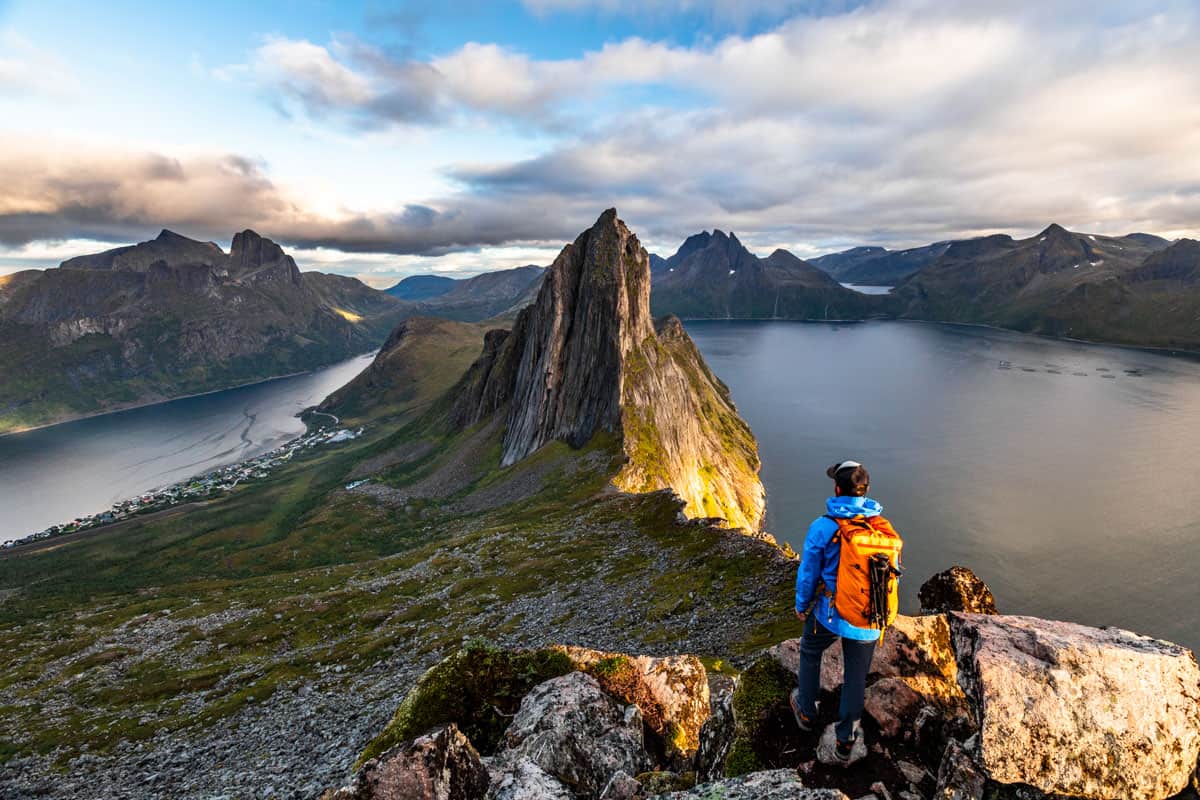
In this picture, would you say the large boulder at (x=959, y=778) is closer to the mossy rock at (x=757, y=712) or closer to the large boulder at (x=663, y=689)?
the mossy rock at (x=757, y=712)

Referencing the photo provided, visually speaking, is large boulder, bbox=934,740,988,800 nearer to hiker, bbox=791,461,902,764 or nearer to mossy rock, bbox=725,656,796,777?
hiker, bbox=791,461,902,764

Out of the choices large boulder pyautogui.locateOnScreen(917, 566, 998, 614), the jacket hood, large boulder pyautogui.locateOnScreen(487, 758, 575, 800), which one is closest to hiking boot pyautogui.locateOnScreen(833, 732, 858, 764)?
the jacket hood

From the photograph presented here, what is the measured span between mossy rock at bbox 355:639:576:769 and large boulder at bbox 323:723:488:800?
3.05m

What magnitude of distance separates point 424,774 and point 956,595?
14244 mm

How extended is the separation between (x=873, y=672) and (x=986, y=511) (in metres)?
150

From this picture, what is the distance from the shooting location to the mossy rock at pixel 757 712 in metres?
11.3

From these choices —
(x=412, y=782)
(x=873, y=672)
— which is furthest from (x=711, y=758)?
(x=412, y=782)

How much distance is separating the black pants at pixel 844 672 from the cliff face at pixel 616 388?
314 ft

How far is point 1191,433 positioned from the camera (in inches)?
7283

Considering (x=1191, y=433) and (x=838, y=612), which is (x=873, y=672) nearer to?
(x=838, y=612)

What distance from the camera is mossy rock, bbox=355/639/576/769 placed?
14.8 meters

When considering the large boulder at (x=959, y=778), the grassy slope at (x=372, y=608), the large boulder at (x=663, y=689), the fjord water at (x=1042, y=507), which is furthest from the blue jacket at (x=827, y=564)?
the fjord water at (x=1042, y=507)

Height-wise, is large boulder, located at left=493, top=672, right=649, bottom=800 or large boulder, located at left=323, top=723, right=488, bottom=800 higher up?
large boulder, located at left=323, top=723, right=488, bottom=800

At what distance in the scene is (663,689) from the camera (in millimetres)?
15102
